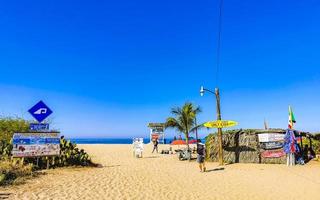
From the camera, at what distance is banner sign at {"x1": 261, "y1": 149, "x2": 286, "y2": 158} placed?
1803cm

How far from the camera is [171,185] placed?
1097cm

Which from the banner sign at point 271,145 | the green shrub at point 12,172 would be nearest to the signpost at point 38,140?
the green shrub at point 12,172

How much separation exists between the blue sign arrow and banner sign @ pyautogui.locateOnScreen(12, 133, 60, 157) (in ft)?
3.61

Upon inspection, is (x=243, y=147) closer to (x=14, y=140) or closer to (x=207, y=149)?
(x=207, y=149)

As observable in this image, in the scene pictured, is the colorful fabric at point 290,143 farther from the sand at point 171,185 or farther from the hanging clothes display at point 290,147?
the sand at point 171,185

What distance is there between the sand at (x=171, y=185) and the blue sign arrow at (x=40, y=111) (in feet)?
8.81

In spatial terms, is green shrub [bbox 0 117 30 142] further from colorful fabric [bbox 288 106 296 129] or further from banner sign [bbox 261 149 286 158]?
colorful fabric [bbox 288 106 296 129]

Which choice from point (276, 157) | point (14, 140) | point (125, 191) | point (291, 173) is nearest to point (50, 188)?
point (125, 191)

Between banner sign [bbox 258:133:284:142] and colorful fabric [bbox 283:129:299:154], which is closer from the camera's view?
colorful fabric [bbox 283:129:299:154]

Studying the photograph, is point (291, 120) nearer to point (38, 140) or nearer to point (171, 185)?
point (171, 185)

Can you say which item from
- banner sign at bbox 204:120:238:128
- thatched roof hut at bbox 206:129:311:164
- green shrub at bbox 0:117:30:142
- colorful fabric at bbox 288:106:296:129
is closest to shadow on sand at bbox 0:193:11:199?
green shrub at bbox 0:117:30:142

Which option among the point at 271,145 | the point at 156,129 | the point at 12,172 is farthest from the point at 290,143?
the point at 156,129

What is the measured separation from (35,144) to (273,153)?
14.5m

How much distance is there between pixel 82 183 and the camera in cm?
1075
